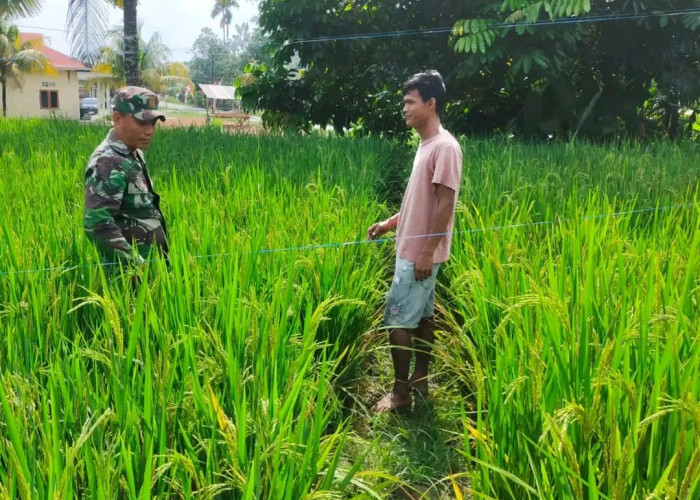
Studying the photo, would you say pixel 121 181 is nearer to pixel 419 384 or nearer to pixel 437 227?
pixel 437 227

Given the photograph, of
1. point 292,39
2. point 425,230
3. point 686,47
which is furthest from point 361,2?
point 425,230

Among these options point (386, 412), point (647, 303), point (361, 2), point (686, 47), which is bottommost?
point (386, 412)

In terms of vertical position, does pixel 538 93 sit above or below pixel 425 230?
above

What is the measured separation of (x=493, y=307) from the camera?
253 cm

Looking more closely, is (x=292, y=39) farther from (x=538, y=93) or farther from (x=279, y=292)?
(x=279, y=292)

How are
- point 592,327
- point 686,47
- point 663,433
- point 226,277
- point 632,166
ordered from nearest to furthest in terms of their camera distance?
1. point 663,433
2. point 592,327
3. point 226,277
4. point 632,166
5. point 686,47

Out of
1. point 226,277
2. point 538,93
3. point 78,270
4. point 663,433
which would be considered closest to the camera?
point 663,433

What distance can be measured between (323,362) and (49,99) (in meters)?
35.1

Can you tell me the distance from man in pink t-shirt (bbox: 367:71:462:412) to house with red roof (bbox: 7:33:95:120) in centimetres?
3206

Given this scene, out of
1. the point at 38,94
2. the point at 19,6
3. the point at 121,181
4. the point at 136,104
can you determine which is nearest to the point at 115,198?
the point at 121,181

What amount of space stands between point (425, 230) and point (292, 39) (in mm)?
8887

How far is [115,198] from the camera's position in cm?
232

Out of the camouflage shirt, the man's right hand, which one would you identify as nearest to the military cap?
the camouflage shirt

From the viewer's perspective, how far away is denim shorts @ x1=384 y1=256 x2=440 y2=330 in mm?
A: 2615
